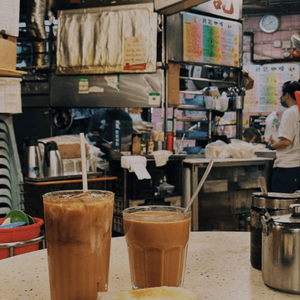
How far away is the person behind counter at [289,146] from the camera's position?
4.19 meters

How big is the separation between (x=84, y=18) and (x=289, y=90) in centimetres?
293

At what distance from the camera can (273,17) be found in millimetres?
10172

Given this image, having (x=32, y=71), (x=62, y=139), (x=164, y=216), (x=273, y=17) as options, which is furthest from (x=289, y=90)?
(x=273, y=17)

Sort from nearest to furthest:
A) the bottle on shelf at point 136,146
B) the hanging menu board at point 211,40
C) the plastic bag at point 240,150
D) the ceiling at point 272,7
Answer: the bottle on shelf at point 136,146
the plastic bag at point 240,150
the hanging menu board at point 211,40
the ceiling at point 272,7

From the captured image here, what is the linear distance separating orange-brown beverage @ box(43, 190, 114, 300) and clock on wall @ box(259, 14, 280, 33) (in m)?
10.5

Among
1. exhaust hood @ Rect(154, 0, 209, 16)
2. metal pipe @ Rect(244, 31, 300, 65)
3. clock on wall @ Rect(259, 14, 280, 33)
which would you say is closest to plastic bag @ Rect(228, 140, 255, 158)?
exhaust hood @ Rect(154, 0, 209, 16)

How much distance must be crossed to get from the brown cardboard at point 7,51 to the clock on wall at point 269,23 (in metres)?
8.58

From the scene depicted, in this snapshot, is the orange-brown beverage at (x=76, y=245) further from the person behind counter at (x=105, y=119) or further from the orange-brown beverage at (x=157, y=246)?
the person behind counter at (x=105, y=119)

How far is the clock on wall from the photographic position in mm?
10148

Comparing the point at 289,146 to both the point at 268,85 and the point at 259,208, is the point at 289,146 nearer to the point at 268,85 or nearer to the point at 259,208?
the point at 259,208

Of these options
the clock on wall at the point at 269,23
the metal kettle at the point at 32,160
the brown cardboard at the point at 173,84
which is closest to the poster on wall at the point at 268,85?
the clock on wall at the point at 269,23

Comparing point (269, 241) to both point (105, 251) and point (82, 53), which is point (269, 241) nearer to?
point (105, 251)

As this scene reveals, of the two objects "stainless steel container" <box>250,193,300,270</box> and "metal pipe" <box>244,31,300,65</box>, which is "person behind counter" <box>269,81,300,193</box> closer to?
"stainless steel container" <box>250,193,300,270</box>

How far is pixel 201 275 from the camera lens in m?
1.05
